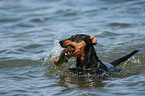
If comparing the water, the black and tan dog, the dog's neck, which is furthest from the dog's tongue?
the water

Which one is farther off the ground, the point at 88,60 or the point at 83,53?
the point at 83,53

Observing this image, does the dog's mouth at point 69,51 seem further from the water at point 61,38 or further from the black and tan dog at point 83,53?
the water at point 61,38

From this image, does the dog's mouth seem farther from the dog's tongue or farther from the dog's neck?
the dog's neck

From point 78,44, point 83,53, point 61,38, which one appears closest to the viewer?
point 78,44

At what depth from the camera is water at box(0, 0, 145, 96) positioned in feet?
20.1

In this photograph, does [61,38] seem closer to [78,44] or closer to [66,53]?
[66,53]

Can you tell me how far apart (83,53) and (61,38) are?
152 inches

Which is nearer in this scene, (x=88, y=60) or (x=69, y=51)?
(x=69, y=51)

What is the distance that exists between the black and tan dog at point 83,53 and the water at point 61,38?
0.78ft

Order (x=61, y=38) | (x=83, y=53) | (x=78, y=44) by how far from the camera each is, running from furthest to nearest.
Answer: (x=61, y=38), (x=83, y=53), (x=78, y=44)

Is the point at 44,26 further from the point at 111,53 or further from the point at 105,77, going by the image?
the point at 105,77

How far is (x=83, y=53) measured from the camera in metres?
6.24

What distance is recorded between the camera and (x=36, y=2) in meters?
16.2

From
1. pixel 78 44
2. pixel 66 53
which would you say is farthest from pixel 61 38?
pixel 78 44
